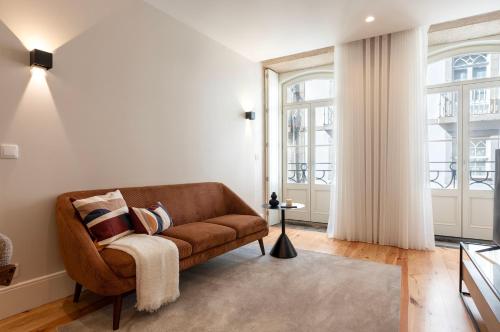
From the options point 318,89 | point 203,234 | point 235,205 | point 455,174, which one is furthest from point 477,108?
point 203,234

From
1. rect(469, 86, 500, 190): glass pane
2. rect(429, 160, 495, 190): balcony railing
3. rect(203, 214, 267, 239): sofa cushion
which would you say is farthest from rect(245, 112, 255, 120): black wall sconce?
rect(469, 86, 500, 190): glass pane

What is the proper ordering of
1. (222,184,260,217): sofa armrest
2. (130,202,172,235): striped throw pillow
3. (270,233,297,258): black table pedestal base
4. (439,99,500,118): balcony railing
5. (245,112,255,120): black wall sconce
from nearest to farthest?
(130,202,172,235): striped throw pillow → (270,233,297,258): black table pedestal base → (222,184,260,217): sofa armrest → (439,99,500,118): balcony railing → (245,112,255,120): black wall sconce

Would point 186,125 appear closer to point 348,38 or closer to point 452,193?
point 348,38

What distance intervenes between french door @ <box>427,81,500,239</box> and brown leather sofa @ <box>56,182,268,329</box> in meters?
2.72

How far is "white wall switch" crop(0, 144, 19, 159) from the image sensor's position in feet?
6.95

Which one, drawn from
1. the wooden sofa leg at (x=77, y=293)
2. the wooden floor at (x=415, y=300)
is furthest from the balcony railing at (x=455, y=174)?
the wooden sofa leg at (x=77, y=293)

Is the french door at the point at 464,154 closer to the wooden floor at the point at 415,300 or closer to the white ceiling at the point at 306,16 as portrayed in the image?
the wooden floor at the point at 415,300

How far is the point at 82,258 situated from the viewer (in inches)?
79.3

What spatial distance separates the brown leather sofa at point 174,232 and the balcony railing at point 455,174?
270 centimetres

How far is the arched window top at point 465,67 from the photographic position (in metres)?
3.95

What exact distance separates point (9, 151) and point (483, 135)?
17.0 ft

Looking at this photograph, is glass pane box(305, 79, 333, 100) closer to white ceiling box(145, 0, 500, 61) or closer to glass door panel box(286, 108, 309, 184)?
glass door panel box(286, 108, 309, 184)

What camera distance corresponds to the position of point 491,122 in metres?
3.93

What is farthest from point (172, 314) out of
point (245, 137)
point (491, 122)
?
point (491, 122)
